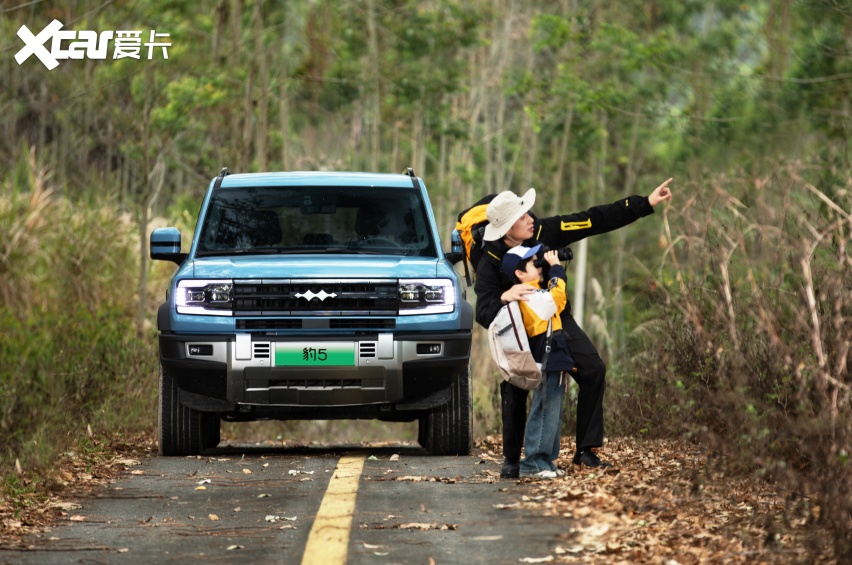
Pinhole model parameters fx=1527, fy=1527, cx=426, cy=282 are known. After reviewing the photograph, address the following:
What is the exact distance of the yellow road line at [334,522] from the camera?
22.0 ft

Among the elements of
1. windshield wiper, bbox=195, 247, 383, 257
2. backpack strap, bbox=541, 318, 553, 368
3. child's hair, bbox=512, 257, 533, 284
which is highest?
child's hair, bbox=512, 257, 533, 284

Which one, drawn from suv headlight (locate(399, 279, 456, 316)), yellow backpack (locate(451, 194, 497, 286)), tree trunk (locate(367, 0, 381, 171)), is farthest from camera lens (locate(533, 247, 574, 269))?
tree trunk (locate(367, 0, 381, 171))

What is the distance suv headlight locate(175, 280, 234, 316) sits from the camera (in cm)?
1045

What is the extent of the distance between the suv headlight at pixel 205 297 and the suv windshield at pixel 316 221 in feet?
2.10

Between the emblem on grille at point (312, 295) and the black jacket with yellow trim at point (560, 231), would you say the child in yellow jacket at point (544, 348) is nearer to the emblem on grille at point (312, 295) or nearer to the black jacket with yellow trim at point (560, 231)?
the black jacket with yellow trim at point (560, 231)

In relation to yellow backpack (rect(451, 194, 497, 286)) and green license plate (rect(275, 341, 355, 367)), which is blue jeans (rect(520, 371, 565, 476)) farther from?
green license plate (rect(275, 341, 355, 367))

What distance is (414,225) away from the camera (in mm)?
11555

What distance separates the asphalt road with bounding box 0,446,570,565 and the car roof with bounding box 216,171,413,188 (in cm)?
232

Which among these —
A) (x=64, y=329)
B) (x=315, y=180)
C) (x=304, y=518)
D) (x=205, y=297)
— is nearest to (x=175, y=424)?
(x=205, y=297)

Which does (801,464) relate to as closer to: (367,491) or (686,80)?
(367,491)

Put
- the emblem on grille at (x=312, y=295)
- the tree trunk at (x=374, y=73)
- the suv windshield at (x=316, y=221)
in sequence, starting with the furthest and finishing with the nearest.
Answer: the tree trunk at (x=374, y=73), the suv windshield at (x=316, y=221), the emblem on grille at (x=312, y=295)

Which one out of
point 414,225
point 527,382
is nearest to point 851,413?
point 527,382

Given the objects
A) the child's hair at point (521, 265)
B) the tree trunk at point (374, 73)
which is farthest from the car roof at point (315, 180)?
the tree trunk at point (374, 73)

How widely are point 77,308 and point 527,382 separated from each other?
9.70 meters
